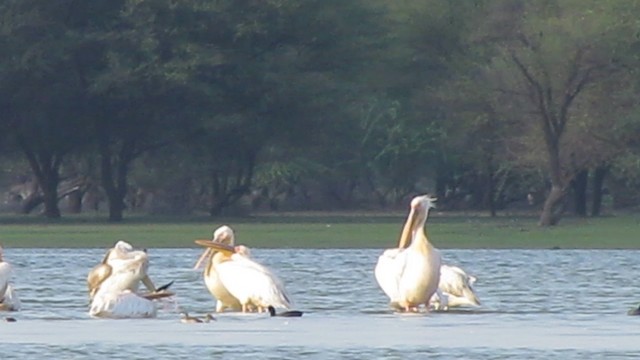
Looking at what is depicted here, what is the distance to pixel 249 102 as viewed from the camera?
175 ft

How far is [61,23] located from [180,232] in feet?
40.8

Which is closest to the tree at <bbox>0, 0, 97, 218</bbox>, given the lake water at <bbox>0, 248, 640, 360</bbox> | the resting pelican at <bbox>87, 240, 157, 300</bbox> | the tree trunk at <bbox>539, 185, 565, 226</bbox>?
the tree trunk at <bbox>539, 185, 565, 226</bbox>

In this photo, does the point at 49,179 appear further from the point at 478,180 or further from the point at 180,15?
the point at 478,180

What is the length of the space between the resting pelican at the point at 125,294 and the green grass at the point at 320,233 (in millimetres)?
16225

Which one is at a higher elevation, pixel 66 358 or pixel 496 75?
pixel 496 75

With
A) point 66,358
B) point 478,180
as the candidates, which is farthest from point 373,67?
point 66,358

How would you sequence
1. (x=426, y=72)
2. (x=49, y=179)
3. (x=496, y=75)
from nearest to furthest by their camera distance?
1. (x=496, y=75)
2. (x=49, y=179)
3. (x=426, y=72)

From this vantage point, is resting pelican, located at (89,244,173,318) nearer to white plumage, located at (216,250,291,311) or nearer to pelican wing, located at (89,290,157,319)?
pelican wing, located at (89,290,157,319)

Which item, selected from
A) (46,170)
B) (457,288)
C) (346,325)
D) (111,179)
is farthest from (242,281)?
(46,170)

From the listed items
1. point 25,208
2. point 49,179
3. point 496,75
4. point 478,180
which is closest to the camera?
point 496,75

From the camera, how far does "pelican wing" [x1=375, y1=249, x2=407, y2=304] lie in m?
18.1

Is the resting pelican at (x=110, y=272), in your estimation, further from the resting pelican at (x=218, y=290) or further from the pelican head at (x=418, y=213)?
the pelican head at (x=418, y=213)

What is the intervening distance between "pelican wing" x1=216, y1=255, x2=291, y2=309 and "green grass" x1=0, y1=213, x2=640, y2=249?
1618 centimetres

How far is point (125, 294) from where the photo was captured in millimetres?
17016
